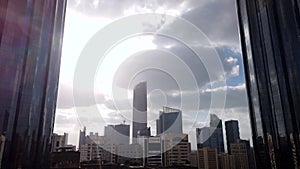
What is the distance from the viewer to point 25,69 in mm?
17375

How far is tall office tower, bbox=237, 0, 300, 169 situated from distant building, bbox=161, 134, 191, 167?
31021mm

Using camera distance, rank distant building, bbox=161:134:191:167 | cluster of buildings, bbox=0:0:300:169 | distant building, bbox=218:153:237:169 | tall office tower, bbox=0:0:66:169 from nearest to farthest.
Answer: tall office tower, bbox=0:0:66:169 < cluster of buildings, bbox=0:0:300:169 < distant building, bbox=218:153:237:169 < distant building, bbox=161:134:191:167

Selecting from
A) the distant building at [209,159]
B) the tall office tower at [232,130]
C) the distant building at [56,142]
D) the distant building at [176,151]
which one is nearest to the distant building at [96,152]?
the distant building at [56,142]

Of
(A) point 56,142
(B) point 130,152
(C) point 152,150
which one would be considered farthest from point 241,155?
(A) point 56,142

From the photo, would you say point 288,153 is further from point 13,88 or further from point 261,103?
point 13,88

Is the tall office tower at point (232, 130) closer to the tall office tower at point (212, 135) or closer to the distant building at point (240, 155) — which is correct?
the tall office tower at point (212, 135)

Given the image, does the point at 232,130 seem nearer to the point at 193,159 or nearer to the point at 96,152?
the point at 193,159

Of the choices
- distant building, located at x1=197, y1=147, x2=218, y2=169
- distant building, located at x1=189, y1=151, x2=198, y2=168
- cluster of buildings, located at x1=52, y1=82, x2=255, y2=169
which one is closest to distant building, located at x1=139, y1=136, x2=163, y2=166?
cluster of buildings, located at x1=52, y1=82, x2=255, y2=169

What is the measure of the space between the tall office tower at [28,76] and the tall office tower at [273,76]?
19.1 meters

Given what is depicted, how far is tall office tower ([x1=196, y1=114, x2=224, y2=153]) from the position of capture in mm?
65600

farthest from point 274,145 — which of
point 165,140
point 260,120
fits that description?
point 165,140

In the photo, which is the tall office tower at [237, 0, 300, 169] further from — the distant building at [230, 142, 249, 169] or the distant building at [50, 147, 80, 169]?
the distant building at [230, 142, 249, 169]

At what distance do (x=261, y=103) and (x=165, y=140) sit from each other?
132ft

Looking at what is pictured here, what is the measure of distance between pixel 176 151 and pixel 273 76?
120 feet
